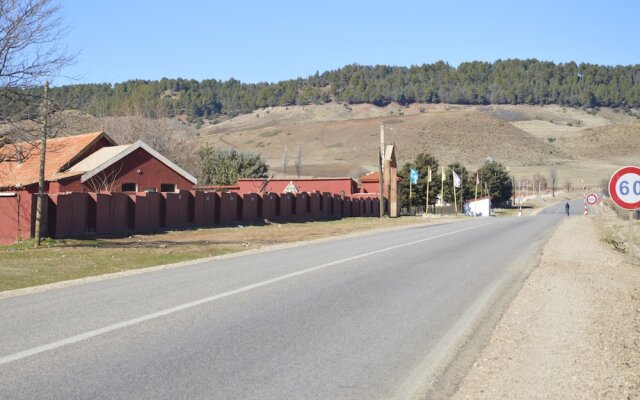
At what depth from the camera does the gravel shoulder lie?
6020mm

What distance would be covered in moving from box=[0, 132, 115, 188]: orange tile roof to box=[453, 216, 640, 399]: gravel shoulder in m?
28.2

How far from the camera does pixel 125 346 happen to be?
294 inches

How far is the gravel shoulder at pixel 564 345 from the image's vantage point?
6020 millimetres

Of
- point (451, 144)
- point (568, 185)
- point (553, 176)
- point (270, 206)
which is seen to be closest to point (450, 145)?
point (451, 144)

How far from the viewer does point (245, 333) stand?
323 inches

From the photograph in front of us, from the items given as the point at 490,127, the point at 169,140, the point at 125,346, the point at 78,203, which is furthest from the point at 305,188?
the point at 490,127

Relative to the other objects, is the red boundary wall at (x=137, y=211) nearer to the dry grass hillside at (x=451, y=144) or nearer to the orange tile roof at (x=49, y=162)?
the orange tile roof at (x=49, y=162)

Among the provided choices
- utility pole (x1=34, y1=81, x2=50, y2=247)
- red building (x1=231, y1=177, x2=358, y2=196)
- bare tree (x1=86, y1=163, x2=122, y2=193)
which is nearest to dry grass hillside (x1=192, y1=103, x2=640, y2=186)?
red building (x1=231, y1=177, x2=358, y2=196)

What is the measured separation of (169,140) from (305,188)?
57.2 feet

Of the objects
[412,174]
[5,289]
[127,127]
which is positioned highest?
[127,127]

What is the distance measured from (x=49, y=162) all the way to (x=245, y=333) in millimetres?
33482

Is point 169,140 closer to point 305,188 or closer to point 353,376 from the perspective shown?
point 305,188

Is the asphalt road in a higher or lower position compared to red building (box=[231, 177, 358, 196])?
lower

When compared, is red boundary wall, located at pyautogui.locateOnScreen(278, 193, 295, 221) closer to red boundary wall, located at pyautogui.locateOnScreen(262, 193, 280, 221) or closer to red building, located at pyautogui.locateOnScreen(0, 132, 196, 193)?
red boundary wall, located at pyautogui.locateOnScreen(262, 193, 280, 221)
